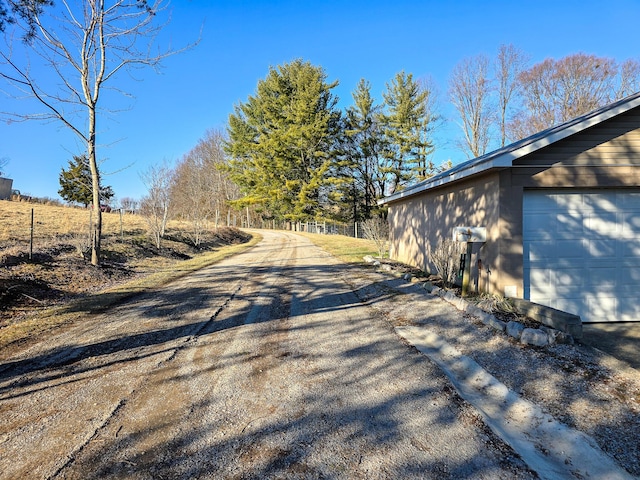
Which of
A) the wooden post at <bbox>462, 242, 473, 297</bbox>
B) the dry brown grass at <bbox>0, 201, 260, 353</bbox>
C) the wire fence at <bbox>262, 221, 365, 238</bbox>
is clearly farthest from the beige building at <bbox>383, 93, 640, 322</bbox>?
the wire fence at <bbox>262, 221, 365, 238</bbox>

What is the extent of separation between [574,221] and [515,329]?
2.88 meters

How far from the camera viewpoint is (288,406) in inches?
117

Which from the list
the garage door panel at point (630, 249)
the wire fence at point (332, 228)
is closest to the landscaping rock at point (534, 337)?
the garage door panel at point (630, 249)

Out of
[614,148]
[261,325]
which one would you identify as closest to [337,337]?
[261,325]

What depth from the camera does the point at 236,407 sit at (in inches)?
117

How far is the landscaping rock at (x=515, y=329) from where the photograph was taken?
4.46 metres

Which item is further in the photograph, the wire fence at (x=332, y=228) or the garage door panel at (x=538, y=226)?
the wire fence at (x=332, y=228)

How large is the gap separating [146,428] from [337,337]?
257 centimetres

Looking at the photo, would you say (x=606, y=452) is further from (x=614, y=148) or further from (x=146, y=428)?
(x=614, y=148)

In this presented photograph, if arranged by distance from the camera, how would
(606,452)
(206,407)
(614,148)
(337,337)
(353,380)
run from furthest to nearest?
(614,148) → (337,337) → (353,380) → (206,407) → (606,452)

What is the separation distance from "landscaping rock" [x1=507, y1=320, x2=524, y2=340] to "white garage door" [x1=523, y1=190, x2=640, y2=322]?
74.3 inches

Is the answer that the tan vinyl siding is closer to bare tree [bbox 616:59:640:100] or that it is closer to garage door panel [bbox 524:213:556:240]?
garage door panel [bbox 524:213:556:240]

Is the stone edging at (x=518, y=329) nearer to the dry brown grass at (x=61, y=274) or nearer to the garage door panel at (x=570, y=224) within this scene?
the garage door panel at (x=570, y=224)

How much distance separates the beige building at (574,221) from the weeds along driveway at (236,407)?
2803 millimetres
